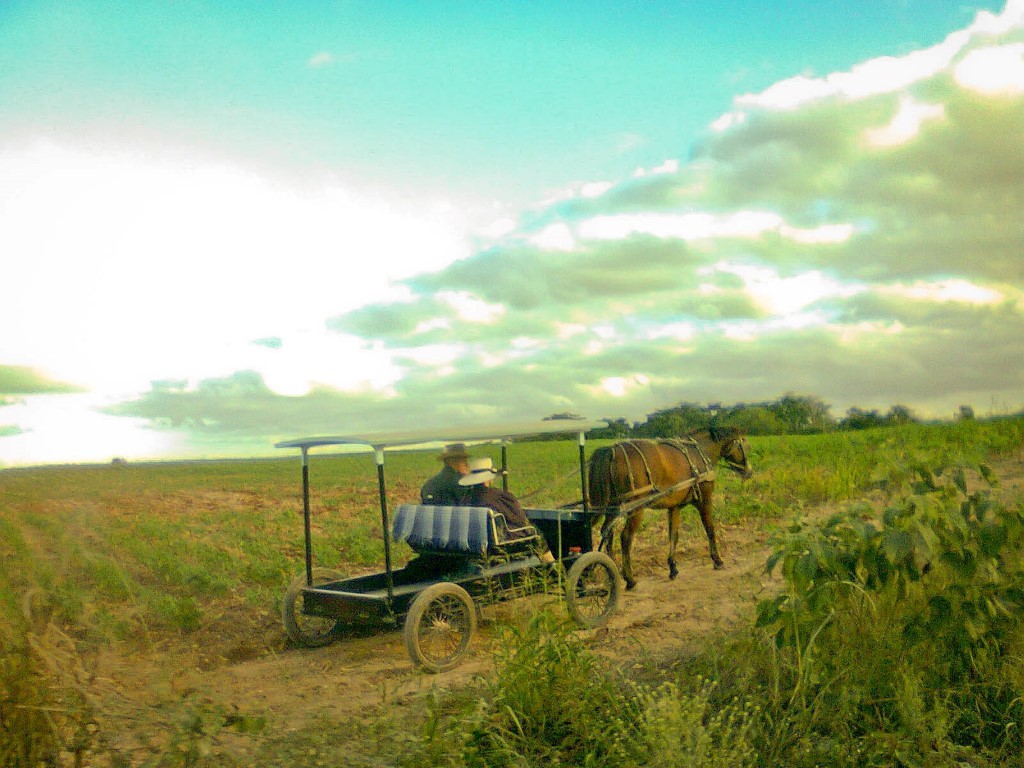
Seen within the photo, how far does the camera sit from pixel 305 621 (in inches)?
333

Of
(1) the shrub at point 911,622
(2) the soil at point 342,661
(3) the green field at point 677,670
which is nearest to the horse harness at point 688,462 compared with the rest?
(2) the soil at point 342,661

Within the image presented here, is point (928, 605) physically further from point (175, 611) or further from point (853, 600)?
point (175, 611)

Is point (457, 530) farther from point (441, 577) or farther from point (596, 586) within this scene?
point (596, 586)

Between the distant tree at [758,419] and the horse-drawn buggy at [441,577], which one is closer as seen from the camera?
the horse-drawn buggy at [441,577]

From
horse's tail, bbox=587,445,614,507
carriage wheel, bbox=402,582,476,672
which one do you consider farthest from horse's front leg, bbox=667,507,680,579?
carriage wheel, bbox=402,582,476,672

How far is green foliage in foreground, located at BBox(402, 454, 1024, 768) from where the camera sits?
4.40m

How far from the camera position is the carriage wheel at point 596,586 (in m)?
7.98

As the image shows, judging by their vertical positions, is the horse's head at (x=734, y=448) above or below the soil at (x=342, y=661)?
above

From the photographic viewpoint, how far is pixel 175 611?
918 centimetres

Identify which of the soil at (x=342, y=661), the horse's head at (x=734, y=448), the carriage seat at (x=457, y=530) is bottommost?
the soil at (x=342, y=661)

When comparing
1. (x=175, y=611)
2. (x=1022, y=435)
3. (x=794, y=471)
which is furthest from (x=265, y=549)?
(x=1022, y=435)

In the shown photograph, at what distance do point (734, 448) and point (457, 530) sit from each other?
21.9ft

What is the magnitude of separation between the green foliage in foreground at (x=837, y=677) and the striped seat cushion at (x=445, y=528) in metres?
2.09

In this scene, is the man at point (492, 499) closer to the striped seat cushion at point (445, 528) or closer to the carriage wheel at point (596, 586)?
the striped seat cushion at point (445, 528)
